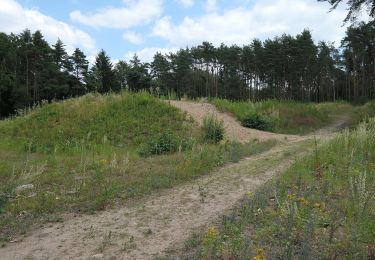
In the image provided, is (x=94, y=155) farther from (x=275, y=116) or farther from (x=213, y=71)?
(x=213, y=71)

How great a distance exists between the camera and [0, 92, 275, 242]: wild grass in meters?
6.95

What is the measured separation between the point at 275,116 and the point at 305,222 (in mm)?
15507

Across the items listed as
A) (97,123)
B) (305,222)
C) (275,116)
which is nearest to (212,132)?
(97,123)

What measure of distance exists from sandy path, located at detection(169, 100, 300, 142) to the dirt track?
6.22 m

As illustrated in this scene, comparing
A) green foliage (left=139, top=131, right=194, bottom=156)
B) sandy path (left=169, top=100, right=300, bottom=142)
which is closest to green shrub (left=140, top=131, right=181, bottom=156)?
green foliage (left=139, top=131, right=194, bottom=156)

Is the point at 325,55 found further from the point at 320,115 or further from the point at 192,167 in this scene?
the point at 192,167

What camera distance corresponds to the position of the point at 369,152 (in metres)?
8.69

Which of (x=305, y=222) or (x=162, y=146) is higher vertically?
(x=162, y=146)

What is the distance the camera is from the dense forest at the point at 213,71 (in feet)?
187

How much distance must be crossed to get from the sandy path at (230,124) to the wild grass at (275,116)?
0.53 metres

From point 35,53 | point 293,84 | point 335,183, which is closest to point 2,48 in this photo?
point 35,53

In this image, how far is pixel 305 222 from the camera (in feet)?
15.9

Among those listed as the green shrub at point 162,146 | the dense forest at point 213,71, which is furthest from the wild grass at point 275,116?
the dense forest at point 213,71

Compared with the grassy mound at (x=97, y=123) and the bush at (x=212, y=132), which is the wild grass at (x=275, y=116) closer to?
the grassy mound at (x=97, y=123)
